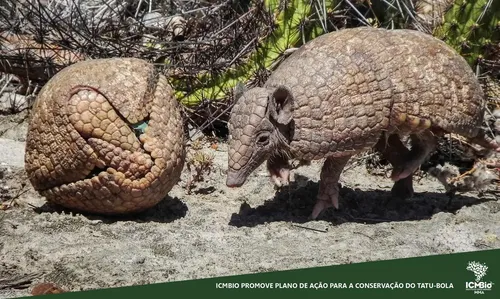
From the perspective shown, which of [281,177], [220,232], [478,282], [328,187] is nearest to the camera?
[478,282]

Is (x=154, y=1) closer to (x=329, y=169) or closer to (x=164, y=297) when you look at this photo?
(x=329, y=169)

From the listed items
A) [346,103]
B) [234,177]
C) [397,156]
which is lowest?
[397,156]

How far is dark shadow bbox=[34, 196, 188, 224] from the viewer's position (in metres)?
5.62

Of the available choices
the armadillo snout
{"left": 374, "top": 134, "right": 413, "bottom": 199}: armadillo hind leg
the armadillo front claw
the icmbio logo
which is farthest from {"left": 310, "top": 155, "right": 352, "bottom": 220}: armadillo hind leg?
the icmbio logo

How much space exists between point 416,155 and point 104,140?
97.9 inches

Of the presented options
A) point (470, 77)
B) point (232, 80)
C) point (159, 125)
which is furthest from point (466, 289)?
point (232, 80)

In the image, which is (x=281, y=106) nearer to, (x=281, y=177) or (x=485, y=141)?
(x=281, y=177)

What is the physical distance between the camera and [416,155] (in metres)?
6.00

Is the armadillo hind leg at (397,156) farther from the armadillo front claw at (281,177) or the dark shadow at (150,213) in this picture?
the dark shadow at (150,213)

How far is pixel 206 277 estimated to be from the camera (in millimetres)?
4613

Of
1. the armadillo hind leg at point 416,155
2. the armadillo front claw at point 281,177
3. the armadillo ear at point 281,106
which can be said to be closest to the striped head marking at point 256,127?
the armadillo ear at point 281,106

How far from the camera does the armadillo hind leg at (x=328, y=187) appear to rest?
5750 millimetres

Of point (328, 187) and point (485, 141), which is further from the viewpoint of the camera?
point (485, 141)

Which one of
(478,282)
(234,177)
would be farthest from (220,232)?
(478,282)
